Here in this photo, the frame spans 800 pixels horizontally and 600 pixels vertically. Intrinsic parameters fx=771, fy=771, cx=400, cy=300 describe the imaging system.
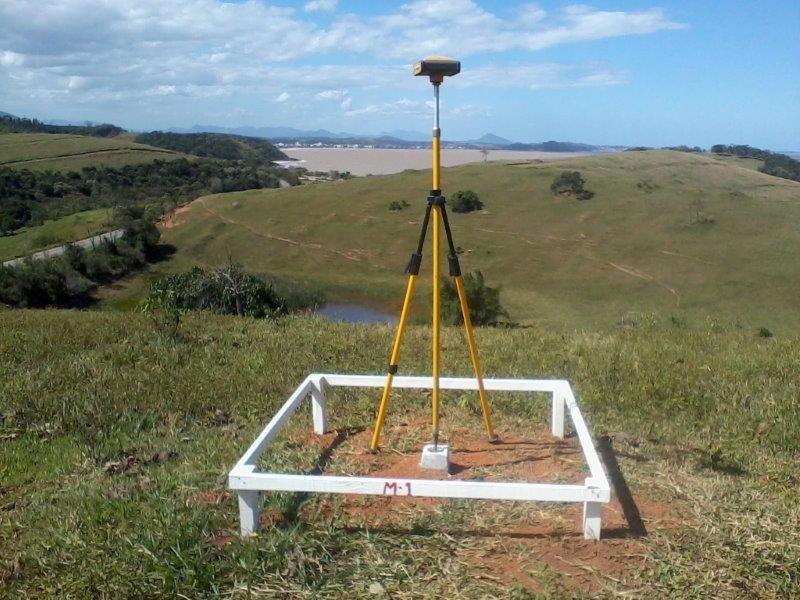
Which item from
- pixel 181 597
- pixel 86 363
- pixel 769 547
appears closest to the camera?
pixel 181 597

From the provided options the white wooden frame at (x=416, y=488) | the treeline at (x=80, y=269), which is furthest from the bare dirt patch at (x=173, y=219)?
the white wooden frame at (x=416, y=488)

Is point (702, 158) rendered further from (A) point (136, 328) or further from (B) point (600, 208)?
(A) point (136, 328)

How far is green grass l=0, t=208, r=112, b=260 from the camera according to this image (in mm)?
53456

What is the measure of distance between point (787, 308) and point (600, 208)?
76.0 ft

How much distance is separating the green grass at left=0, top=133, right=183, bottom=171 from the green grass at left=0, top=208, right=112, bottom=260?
2590 centimetres

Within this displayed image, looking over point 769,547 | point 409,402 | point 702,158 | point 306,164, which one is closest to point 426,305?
point 409,402

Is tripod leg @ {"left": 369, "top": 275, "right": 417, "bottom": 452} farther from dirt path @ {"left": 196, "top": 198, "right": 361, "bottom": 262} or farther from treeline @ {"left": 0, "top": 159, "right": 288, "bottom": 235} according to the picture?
treeline @ {"left": 0, "top": 159, "right": 288, "bottom": 235}

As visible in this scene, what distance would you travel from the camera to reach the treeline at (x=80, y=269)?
39.6m

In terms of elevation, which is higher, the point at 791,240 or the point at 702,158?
the point at 702,158

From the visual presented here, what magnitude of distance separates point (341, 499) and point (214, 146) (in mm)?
121133

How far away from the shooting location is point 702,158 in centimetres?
8069

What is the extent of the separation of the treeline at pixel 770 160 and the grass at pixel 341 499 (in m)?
80.2

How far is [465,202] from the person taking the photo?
2400 inches

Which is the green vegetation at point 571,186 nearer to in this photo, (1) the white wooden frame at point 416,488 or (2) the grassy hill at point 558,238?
(2) the grassy hill at point 558,238
